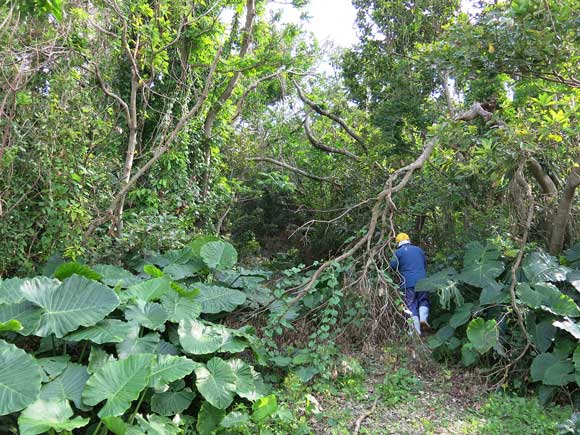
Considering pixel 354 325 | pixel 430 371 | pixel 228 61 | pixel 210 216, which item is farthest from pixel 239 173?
pixel 430 371

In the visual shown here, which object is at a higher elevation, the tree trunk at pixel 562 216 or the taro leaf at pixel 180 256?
the tree trunk at pixel 562 216

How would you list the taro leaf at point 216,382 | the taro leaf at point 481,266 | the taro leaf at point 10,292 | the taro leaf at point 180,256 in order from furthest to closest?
the taro leaf at point 180,256 → the taro leaf at point 481,266 → the taro leaf at point 10,292 → the taro leaf at point 216,382

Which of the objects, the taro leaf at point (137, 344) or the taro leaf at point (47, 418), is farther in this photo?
the taro leaf at point (137, 344)

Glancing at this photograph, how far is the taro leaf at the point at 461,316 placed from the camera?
5.49 metres

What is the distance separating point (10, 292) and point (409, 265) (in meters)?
4.51

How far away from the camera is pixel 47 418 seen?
3.33m

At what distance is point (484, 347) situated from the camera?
496cm

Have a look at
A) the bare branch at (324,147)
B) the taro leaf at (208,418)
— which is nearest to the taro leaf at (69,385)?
the taro leaf at (208,418)

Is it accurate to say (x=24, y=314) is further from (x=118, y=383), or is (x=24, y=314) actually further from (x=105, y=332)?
(x=118, y=383)

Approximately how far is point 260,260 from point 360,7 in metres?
5.30

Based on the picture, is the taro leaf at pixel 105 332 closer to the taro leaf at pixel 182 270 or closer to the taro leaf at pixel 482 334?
the taro leaf at pixel 182 270

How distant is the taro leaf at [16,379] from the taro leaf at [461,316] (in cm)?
417

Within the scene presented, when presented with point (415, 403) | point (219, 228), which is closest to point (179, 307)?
point (415, 403)

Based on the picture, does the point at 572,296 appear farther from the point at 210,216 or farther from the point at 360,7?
the point at 360,7
